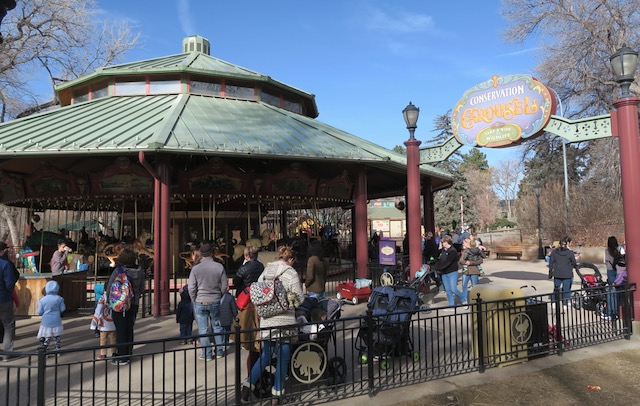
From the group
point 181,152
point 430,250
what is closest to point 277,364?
point 181,152

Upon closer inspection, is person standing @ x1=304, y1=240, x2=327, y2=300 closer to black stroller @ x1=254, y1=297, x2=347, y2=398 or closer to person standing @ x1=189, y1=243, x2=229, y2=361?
person standing @ x1=189, y1=243, x2=229, y2=361

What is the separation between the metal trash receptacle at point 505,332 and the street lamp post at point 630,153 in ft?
9.91

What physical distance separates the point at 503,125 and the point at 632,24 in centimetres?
2250

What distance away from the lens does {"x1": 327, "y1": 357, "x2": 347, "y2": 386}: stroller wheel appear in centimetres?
515

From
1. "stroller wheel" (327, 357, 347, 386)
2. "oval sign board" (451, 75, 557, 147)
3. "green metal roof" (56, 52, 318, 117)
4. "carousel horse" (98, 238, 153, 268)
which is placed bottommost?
"stroller wheel" (327, 357, 347, 386)

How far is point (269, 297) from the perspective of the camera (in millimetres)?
4738

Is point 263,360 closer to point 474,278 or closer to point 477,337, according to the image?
point 477,337

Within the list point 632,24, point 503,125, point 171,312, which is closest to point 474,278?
point 503,125

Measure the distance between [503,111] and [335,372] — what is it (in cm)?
679

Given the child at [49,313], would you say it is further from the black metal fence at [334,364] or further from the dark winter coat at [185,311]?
the dark winter coat at [185,311]

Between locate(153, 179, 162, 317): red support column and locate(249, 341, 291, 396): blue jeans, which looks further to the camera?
locate(153, 179, 162, 317): red support column

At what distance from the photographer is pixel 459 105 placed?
9898mm

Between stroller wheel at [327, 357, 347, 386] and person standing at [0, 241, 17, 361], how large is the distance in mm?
4890

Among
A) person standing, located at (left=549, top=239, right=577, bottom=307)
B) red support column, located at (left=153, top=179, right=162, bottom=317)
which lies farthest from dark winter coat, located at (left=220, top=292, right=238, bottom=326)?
person standing, located at (left=549, top=239, right=577, bottom=307)
